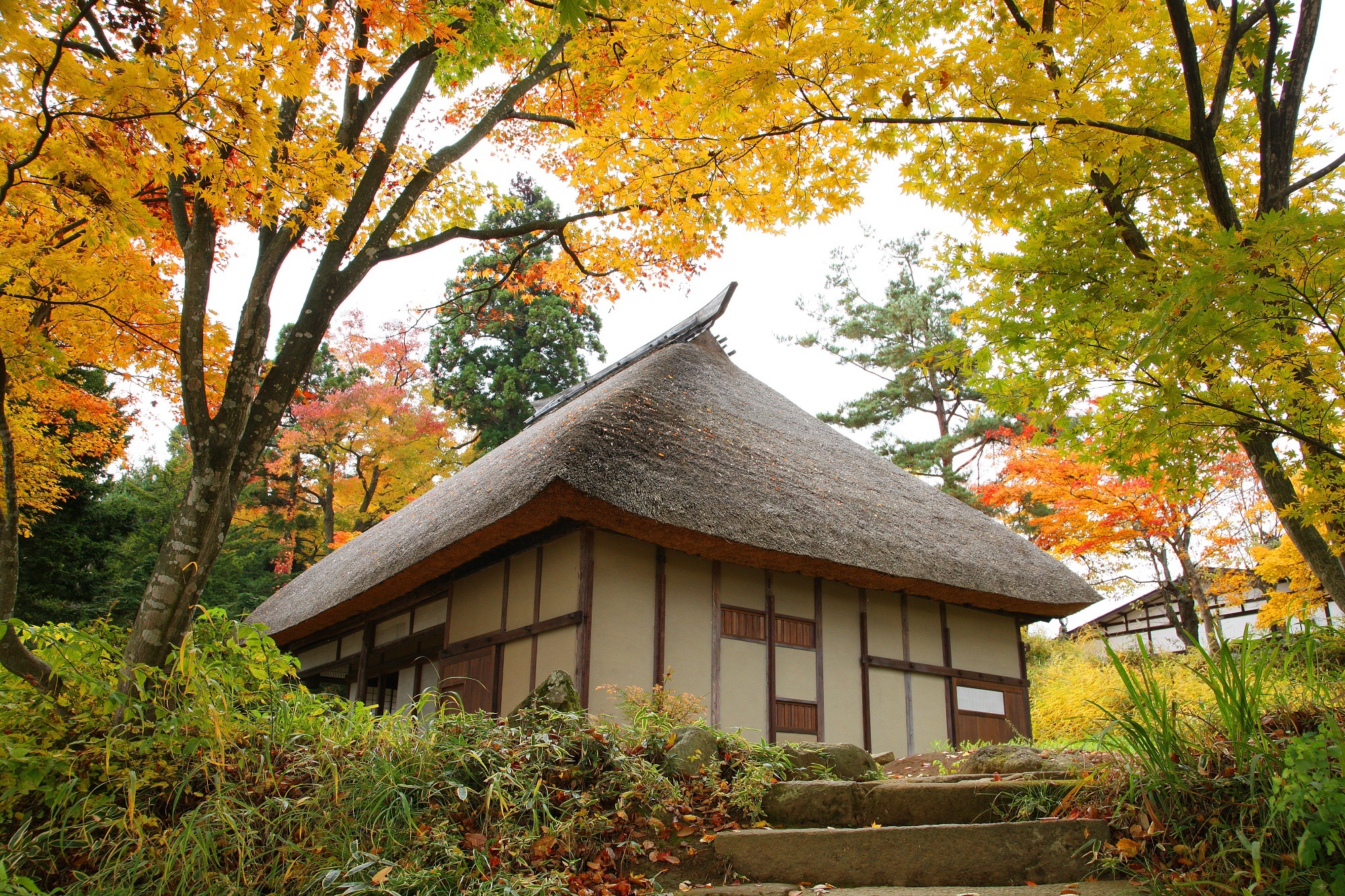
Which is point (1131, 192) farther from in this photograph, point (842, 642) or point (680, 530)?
point (842, 642)

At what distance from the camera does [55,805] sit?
303 cm

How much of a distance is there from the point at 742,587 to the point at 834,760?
271cm

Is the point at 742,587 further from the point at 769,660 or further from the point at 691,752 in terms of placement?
the point at 691,752

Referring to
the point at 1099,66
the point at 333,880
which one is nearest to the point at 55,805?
the point at 333,880

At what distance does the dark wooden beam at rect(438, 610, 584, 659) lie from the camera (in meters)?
6.43

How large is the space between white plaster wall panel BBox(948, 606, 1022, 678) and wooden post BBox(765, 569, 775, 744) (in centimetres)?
246

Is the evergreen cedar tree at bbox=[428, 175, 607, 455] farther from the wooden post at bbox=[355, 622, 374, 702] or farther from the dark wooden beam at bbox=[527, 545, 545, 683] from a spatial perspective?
the dark wooden beam at bbox=[527, 545, 545, 683]

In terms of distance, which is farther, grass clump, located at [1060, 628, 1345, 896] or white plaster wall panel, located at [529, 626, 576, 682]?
white plaster wall panel, located at [529, 626, 576, 682]

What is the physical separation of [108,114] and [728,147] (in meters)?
2.64

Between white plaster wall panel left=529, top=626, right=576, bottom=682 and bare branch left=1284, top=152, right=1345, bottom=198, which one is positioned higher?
bare branch left=1284, top=152, right=1345, bottom=198

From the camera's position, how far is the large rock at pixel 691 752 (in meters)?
4.07

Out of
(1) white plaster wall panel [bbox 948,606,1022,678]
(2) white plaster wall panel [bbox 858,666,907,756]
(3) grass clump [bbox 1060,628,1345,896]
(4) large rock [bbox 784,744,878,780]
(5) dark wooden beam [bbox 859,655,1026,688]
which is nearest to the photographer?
(3) grass clump [bbox 1060,628,1345,896]

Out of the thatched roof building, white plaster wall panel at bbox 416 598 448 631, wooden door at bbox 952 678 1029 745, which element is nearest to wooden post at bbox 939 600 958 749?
wooden door at bbox 952 678 1029 745

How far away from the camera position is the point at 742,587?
725 centimetres
